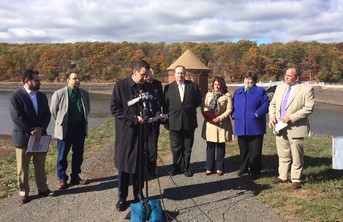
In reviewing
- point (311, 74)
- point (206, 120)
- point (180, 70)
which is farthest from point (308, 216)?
point (311, 74)

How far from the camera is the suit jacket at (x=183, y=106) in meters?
6.14

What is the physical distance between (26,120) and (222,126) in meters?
3.34

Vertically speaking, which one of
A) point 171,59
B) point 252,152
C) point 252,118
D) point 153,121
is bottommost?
point 252,152

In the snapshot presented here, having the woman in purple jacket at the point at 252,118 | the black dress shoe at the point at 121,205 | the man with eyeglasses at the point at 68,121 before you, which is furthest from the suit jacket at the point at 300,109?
the man with eyeglasses at the point at 68,121

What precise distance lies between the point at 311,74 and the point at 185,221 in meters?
75.1

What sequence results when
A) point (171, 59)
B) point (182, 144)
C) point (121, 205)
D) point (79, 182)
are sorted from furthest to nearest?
point (171, 59) → point (182, 144) → point (79, 182) → point (121, 205)

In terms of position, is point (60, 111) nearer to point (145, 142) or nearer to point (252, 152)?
point (145, 142)

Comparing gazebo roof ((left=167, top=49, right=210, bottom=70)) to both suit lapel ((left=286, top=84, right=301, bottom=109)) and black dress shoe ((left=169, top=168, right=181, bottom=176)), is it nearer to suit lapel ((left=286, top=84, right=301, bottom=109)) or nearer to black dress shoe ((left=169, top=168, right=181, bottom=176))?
black dress shoe ((left=169, top=168, right=181, bottom=176))

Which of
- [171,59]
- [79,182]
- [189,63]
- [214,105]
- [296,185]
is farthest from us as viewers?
[171,59]

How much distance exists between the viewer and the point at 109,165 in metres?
7.42

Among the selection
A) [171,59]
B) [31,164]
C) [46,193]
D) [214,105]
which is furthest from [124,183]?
[171,59]

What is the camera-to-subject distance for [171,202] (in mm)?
5059

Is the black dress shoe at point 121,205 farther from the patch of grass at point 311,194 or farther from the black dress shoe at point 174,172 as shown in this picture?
the patch of grass at point 311,194

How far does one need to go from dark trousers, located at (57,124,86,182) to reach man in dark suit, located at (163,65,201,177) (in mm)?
1626
